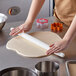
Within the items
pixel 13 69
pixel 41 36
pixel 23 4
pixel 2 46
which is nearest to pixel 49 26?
pixel 41 36

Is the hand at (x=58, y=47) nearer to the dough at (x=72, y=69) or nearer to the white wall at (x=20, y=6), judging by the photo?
the dough at (x=72, y=69)

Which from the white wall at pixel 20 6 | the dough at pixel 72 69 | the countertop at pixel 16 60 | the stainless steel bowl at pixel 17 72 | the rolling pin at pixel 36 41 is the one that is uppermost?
the stainless steel bowl at pixel 17 72

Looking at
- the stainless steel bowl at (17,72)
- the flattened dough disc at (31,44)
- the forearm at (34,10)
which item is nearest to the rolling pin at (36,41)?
the flattened dough disc at (31,44)

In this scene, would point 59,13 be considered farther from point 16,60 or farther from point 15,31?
point 16,60

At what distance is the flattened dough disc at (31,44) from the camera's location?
121 centimetres

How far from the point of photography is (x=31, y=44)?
4.25ft

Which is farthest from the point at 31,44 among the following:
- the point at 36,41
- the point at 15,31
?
the point at 15,31

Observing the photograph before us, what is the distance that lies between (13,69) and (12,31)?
466 millimetres

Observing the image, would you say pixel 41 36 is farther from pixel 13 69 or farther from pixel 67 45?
pixel 13 69

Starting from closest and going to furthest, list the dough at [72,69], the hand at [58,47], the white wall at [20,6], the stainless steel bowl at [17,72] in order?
the stainless steel bowl at [17,72] → the dough at [72,69] → the hand at [58,47] → the white wall at [20,6]

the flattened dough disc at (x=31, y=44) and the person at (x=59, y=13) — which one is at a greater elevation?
the person at (x=59, y=13)

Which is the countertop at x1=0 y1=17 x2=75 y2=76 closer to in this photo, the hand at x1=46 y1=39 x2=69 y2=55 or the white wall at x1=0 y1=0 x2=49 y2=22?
the hand at x1=46 y1=39 x2=69 y2=55

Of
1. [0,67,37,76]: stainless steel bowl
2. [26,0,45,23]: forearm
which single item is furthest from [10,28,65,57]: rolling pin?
[0,67,37,76]: stainless steel bowl

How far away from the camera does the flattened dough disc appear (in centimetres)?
121
